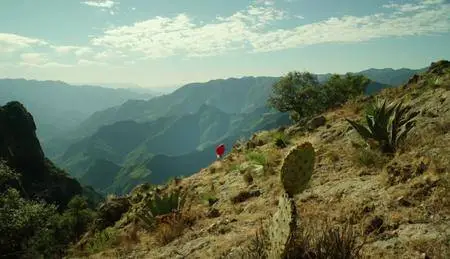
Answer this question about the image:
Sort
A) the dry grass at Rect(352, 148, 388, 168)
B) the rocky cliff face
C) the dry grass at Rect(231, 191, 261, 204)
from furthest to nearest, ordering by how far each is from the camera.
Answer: the rocky cliff face → the dry grass at Rect(231, 191, 261, 204) → the dry grass at Rect(352, 148, 388, 168)

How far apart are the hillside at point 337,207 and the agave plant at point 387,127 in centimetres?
26

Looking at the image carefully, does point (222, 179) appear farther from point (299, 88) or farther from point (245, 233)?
point (299, 88)

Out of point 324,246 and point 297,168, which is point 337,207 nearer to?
point 297,168

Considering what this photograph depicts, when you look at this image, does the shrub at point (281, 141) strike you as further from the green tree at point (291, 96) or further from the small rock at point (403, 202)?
the green tree at point (291, 96)

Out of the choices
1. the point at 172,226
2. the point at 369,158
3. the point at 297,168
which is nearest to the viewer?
the point at 297,168

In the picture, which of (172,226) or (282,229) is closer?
(282,229)

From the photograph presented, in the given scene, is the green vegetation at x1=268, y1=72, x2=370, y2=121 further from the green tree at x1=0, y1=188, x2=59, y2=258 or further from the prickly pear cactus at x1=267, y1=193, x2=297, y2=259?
the prickly pear cactus at x1=267, y1=193, x2=297, y2=259

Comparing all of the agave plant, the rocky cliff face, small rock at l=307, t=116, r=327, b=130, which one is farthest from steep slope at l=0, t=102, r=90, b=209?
the agave plant

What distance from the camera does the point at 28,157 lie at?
4232 inches

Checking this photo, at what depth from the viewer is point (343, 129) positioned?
15.1 m

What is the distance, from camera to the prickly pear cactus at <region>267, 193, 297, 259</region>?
4441mm

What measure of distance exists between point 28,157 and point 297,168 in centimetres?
11556

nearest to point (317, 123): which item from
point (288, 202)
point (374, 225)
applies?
point (374, 225)

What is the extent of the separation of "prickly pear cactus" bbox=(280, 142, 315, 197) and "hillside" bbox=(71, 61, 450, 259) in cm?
10
